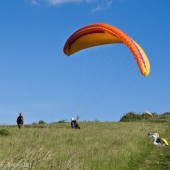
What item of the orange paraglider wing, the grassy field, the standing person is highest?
the orange paraglider wing

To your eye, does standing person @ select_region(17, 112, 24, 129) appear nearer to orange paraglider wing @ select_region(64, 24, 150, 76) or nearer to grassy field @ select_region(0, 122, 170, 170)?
orange paraglider wing @ select_region(64, 24, 150, 76)

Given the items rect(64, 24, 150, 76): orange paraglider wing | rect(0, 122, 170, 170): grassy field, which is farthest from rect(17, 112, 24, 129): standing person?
rect(0, 122, 170, 170): grassy field

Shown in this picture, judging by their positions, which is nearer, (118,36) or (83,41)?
(118,36)

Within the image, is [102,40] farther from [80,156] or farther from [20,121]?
[80,156]

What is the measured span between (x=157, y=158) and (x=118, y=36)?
283 inches

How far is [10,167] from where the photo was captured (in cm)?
836

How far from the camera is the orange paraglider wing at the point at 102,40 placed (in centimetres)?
2186

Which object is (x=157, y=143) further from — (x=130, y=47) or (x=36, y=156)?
(x=36, y=156)

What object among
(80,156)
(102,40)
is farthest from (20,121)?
(80,156)

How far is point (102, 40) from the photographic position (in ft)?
81.1

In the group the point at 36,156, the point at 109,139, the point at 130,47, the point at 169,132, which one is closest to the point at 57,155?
the point at 36,156

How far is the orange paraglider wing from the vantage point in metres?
21.9

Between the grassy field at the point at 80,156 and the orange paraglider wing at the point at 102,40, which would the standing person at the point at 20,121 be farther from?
the grassy field at the point at 80,156

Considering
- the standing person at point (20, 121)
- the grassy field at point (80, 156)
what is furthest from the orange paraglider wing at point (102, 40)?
the standing person at point (20, 121)
